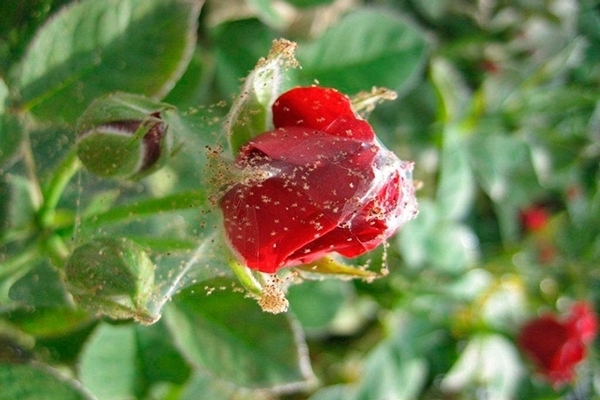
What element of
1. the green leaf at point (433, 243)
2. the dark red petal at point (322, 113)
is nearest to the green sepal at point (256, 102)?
the dark red petal at point (322, 113)

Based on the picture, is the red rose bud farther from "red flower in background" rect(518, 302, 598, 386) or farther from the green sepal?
"red flower in background" rect(518, 302, 598, 386)

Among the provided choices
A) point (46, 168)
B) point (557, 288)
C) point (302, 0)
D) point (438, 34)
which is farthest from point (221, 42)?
point (557, 288)

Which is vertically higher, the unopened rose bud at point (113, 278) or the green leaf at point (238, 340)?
the unopened rose bud at point (113, 278)

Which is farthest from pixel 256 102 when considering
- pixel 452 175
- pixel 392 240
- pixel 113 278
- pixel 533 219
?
pixel 533 219

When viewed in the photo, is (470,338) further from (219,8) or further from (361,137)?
(361,137)

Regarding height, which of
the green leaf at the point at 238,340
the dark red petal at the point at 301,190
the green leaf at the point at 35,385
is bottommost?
the green leaf at the point at 238,340

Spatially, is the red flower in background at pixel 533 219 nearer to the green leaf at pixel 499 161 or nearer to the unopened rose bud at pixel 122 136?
the green leaf at pixel 499 161

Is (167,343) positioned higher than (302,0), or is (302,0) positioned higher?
→ (302,0)
